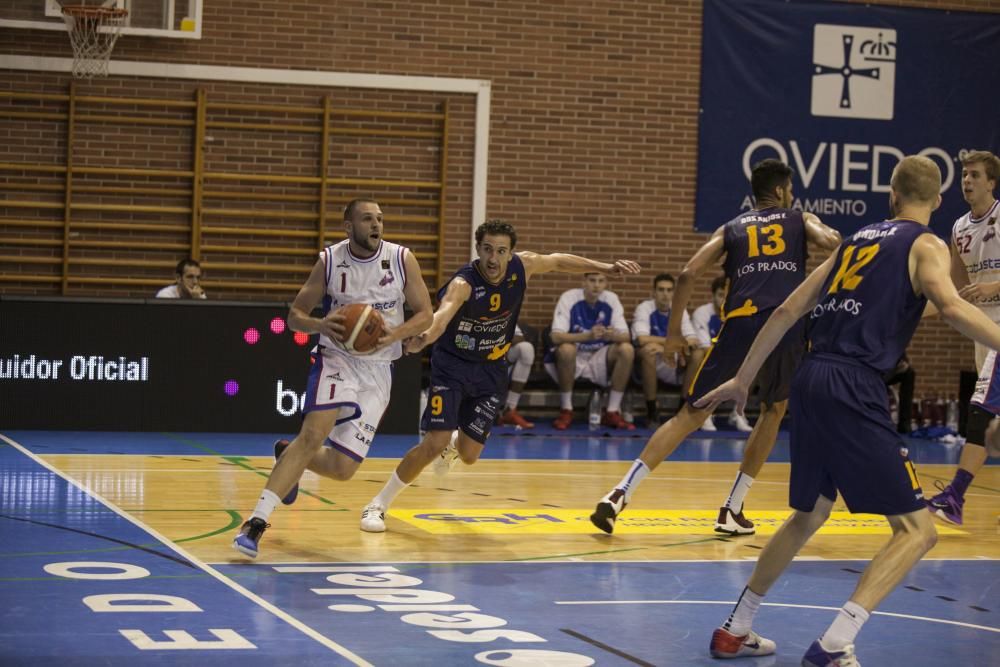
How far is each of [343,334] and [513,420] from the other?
707 centimetres

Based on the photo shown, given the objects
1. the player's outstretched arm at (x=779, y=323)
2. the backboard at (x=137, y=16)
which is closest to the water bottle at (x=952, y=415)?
the backboard at (x=137, y=16)

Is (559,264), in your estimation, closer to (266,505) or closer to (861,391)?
(266,505)

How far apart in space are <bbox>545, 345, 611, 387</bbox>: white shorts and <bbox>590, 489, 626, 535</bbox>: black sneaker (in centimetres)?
641

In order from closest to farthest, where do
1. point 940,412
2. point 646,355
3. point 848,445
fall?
point 848,445 → point 646,355 → point 940,412

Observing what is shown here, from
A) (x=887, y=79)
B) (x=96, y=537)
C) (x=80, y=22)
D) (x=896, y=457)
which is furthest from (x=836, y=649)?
(x=887, y=79)

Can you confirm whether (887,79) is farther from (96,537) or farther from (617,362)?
(96,537)

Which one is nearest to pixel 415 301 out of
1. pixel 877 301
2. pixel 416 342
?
pixel 416 342

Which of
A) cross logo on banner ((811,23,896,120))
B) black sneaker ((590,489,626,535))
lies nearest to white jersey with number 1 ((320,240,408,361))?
black sneaker ((590,489,626,535))

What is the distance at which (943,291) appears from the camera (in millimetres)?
4309

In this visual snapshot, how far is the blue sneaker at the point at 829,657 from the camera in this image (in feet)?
13.9

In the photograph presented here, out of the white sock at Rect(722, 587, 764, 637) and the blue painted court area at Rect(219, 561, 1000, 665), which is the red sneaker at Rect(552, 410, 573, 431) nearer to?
the blue painted court area at Rect(219, 561, 1000, 665)

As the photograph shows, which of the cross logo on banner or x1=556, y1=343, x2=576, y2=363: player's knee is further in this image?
the cross logo on banner

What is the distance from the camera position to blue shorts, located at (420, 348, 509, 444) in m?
7.12

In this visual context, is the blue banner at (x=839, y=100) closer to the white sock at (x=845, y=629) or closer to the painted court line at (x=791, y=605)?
the painted court line at (x=791, y=605)
